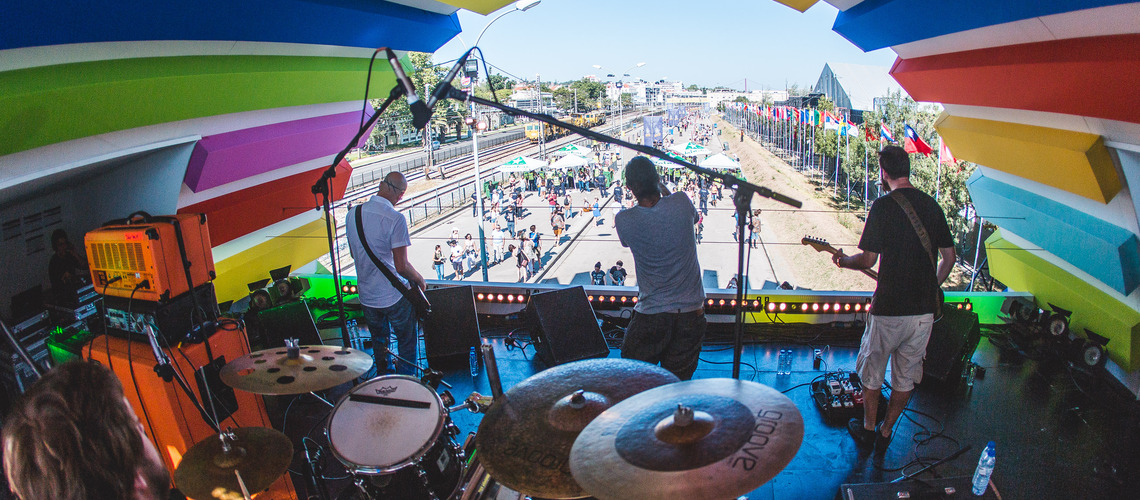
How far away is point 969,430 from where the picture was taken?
12.2 ft

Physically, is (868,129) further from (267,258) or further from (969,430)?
(267,258)

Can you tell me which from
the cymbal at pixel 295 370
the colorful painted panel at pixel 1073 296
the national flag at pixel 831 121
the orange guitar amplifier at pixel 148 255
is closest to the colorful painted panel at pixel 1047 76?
the colorful painted panel at pixel 1073 296

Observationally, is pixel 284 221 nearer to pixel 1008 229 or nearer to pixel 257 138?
pixel 257 138

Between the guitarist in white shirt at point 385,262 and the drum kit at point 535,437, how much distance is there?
1.03 metres

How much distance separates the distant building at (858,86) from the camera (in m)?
22.3

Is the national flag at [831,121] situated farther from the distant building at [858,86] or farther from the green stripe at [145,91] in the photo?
the green stripe at [145,91]

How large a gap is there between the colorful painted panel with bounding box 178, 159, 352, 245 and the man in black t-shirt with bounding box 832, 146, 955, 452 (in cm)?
488

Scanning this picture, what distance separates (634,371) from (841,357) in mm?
3232

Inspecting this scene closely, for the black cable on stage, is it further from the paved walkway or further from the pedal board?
the paved walkway

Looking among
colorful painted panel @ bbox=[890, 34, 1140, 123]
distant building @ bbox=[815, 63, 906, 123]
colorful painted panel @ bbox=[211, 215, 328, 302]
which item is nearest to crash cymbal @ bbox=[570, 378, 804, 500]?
colorful painted panel @ bbox=[890, 34, 1140, 123]

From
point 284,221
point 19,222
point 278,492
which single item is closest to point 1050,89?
point 278,492

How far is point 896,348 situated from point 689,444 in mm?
2138

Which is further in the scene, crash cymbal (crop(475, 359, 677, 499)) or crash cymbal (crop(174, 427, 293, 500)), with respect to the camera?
crash cymbal (crop(174, 427, 293, 500))

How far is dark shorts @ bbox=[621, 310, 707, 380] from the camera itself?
3143mm
